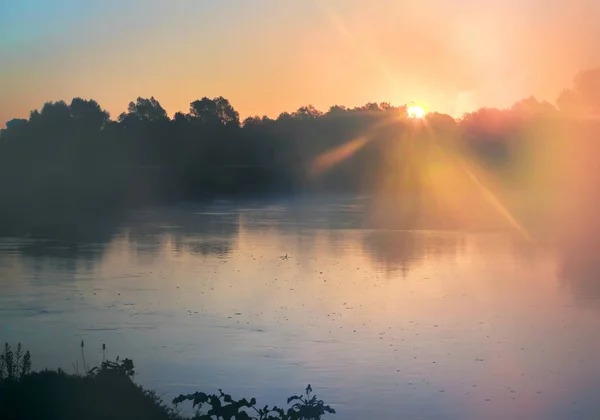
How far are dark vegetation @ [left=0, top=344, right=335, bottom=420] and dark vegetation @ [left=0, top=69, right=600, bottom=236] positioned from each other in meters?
48.4

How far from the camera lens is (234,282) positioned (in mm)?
16000

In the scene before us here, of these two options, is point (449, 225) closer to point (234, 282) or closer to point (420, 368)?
point (234, 282)

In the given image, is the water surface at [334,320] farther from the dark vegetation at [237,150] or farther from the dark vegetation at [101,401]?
the dark vegetation at [237,150]

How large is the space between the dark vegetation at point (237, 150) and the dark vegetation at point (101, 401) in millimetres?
48431

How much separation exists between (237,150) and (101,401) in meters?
71.7

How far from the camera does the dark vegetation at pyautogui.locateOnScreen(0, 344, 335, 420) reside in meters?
5.86

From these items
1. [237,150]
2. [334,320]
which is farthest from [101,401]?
[237,150]

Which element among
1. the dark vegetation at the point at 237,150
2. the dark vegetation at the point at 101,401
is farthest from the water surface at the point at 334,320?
the dark vegetation at the point at 237,150

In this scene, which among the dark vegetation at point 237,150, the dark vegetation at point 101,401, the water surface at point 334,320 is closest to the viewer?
the dark vegetation at point 101,401

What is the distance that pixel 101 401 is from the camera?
21.1 ft

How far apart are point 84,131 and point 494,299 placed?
65.6 m

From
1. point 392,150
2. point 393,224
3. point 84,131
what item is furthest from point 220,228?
point 84,131

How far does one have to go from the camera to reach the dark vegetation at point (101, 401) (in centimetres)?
586

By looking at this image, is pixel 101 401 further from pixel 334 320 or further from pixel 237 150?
pixel 237 150
